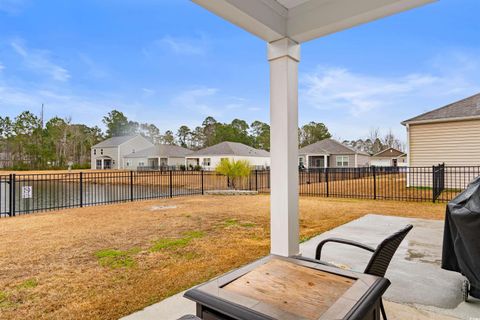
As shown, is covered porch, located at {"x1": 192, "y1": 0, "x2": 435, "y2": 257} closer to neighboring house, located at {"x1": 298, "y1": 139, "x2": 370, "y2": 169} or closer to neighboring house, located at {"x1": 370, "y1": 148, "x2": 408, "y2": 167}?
neighboring house, located at {"x1": 298, "y1": 139, "x2": 370, "y2": 169}

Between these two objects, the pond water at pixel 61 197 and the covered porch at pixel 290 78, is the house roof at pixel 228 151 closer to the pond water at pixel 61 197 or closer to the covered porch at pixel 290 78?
the pond water at pixel 61 197

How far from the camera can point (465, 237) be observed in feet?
7.25

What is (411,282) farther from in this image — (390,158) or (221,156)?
(390,158)

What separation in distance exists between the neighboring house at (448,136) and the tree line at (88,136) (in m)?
30.1

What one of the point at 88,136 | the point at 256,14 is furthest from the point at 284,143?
the point at 88,136

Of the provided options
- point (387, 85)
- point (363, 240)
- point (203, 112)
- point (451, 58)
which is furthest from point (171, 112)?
point (363, 240)

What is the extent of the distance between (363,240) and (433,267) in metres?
1.14

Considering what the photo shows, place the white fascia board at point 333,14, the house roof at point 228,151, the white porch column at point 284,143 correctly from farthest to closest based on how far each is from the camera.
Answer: the house roof at point 228,151 < the white porch column at point 284,143 < the white fascia board at point 333,14

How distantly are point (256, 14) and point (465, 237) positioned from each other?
8.54 feet

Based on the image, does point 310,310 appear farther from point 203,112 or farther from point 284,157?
point 203,112

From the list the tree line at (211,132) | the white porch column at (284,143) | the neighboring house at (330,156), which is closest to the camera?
the white porch column at (284,143)

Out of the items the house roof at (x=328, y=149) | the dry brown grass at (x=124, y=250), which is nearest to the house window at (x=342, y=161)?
the house roof at (x=328, y=149)

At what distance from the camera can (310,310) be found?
3.52 feet

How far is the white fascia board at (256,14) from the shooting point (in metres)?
2.32
